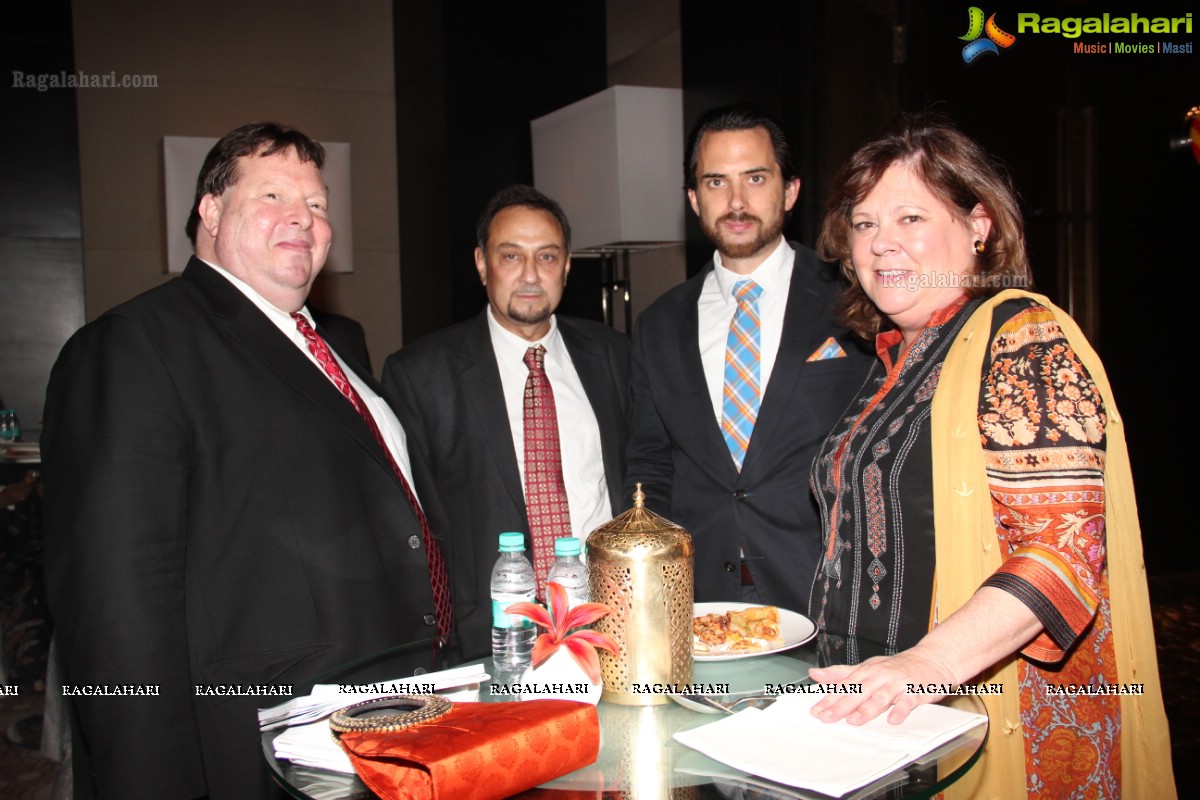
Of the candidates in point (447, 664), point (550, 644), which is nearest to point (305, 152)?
point (447, 664)

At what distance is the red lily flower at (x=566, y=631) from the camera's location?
4.44ft

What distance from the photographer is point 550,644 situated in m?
1.36

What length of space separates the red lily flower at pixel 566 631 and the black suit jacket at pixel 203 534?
58cm

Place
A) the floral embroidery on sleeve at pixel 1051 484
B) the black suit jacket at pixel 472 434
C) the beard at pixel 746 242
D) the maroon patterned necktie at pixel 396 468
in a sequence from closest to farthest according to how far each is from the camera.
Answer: the floral embroidery on sleeve at pixel 1051 484
the maroon patterned necktie at pixel 396 468
the beard at pixel 746 242
the black suit jacket at pixel 472 434

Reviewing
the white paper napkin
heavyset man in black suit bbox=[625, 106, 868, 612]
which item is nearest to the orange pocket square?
heavyset man in black suit bbox=[625, 106, 868, 612]

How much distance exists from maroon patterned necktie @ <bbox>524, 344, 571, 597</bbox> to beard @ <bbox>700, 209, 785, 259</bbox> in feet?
2.32

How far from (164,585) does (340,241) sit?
4333 millimetres

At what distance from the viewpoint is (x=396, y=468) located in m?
2.15

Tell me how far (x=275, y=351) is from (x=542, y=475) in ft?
3.61

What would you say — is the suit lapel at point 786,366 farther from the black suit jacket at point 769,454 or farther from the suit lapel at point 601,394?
the suit lapel at point 601,394

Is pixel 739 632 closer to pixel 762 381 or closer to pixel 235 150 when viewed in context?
pixel 762 381

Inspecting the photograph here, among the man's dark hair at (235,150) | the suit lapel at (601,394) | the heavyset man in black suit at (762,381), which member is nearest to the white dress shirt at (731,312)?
the heavyset man in black suit at (762,381)

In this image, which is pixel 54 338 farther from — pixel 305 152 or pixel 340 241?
pixel 305 152

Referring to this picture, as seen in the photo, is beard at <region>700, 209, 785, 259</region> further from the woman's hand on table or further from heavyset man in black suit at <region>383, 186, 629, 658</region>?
the woman's hand on table
